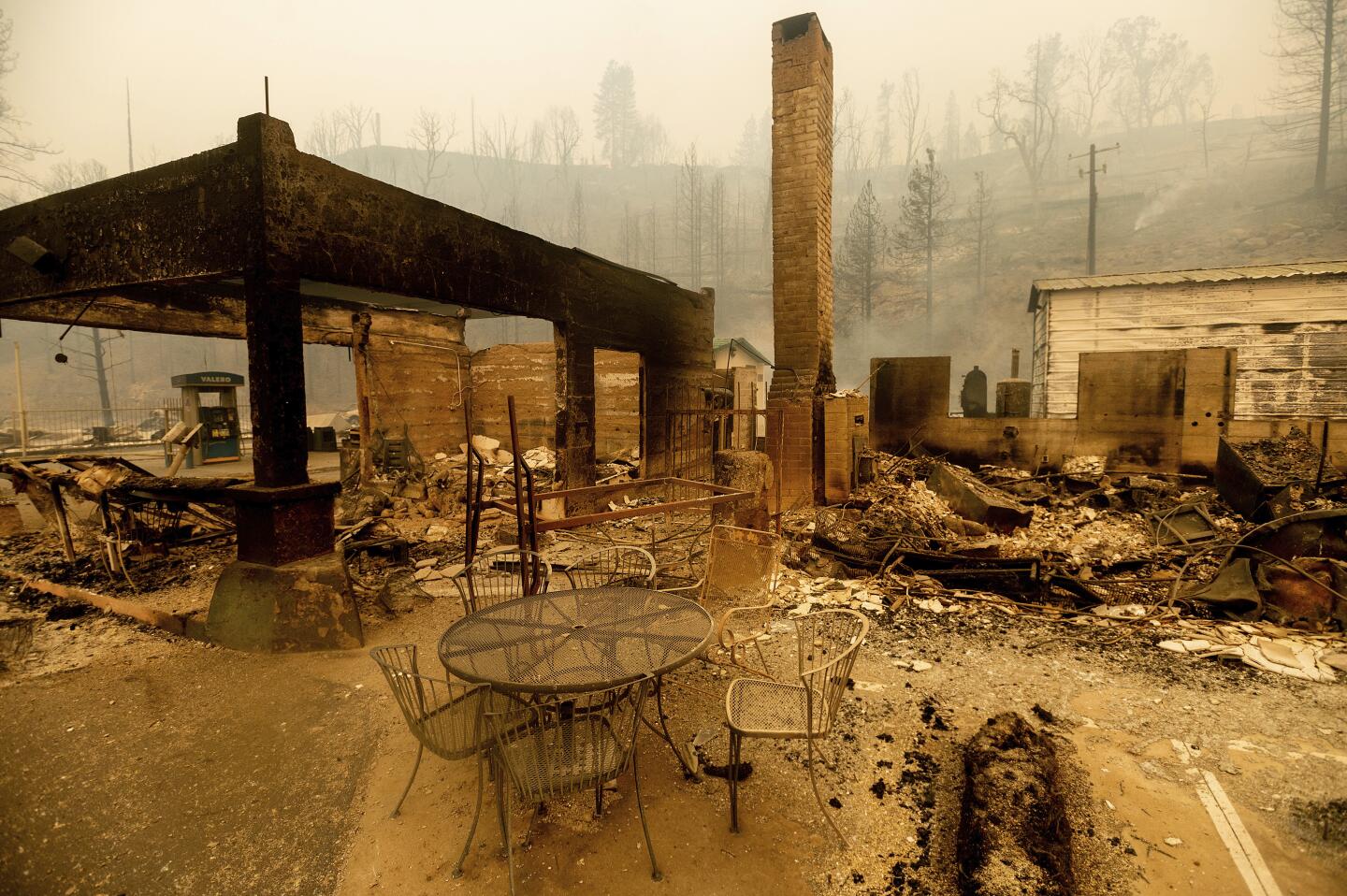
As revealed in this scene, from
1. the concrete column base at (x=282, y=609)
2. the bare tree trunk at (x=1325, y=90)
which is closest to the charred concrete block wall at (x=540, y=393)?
the concrete column base at (x=282, y=609)

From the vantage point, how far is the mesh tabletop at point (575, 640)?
2650mm

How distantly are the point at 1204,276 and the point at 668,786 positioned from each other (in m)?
21.5

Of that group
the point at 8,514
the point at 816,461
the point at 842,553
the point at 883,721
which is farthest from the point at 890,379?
the point at 8,514

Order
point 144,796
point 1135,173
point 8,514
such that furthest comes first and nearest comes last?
point 1135,173
point 8,514
point 144,796

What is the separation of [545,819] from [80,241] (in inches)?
287

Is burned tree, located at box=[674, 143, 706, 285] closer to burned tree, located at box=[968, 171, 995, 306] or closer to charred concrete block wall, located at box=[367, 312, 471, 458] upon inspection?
burned tree, located at box=[968, 171, 995, 306]

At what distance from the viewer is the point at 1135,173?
57.4 m

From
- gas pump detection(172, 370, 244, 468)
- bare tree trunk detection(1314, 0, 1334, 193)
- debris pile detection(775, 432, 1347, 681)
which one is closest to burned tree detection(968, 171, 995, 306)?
bare tree trunk detection(1314, 0, 1334, 193)

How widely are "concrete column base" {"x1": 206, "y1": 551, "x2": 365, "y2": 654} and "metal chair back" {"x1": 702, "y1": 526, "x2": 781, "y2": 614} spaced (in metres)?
3.17

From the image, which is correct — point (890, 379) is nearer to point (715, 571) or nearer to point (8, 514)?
point (715, 571)

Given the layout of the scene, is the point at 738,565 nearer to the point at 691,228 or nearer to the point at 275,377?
the point at 275,377

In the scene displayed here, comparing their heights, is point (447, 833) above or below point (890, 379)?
below

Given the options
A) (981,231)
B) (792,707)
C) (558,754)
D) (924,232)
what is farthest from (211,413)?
(981,231)

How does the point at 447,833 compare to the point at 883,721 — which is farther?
the point at 883,721
